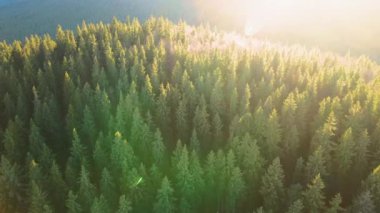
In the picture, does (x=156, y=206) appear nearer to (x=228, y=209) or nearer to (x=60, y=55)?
(x=228, y=209)

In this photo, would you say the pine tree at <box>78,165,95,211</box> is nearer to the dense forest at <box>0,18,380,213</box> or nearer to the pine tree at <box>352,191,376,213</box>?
the dense forest at <box>0,18,380,213</box>

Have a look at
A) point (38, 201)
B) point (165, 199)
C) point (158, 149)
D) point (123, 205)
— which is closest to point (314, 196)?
point (165, 199)

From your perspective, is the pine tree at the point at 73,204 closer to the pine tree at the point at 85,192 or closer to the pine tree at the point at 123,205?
the pine tree at the point at 85,192

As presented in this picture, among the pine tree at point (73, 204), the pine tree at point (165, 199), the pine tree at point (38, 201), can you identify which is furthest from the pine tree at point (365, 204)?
the pine tree at point (38, 201)

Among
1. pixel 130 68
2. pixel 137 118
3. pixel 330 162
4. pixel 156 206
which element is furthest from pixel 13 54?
pixel 330 162

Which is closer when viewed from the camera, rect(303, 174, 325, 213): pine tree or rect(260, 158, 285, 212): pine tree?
rect(303, 174, 325, 213): pine tree

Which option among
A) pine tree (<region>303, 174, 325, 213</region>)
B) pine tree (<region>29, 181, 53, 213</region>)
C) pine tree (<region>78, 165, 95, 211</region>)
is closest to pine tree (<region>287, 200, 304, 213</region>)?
pine tree (<region>303, 174, 325, 213</region>)

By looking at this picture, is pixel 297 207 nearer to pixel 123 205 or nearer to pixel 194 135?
pixel 123 205

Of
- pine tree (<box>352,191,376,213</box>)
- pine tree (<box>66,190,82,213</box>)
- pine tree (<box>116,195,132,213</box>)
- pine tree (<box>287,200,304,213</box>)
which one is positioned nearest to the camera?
pine tree (<box>287,200,304,213</box>)
